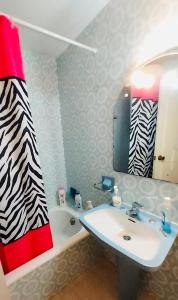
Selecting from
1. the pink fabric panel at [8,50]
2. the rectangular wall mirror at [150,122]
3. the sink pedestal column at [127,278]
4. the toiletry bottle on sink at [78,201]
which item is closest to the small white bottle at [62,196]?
the toiletry bottle on sink at [78,201]

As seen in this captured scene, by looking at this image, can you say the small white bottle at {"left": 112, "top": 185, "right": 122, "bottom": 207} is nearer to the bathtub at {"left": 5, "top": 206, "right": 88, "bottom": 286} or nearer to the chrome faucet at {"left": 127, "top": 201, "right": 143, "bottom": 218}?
the chrome faucet at {"left": 127, "top": 201, "right": 143, "bottom": 218}

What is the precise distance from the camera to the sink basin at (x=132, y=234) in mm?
834

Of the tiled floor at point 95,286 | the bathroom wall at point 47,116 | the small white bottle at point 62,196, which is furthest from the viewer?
the small white bottle at point 62,196

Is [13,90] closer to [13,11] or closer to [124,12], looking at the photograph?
[13,11]

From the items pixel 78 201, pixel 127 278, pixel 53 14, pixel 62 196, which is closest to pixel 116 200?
pixel 127 278

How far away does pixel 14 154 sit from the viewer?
1058 mm

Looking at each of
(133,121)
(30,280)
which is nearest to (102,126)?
(133,121)

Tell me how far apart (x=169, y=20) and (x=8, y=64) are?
967 mm

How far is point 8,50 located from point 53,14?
0.55 m

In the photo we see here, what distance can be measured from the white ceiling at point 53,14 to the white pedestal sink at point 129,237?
150cm

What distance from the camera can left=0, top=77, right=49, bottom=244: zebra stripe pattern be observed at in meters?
1.01

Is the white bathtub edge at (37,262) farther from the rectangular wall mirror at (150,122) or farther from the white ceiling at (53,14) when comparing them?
the white ceiling at (53,14)

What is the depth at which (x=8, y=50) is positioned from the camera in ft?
3.20

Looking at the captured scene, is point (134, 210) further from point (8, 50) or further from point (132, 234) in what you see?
point (8, 50)
